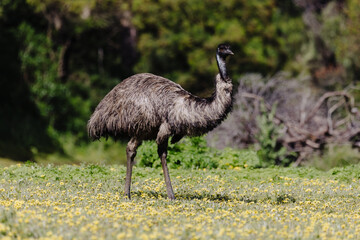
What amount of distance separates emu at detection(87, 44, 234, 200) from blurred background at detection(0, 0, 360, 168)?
680cm

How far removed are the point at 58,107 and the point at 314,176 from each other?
1585 centimetres

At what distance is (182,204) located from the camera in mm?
9211

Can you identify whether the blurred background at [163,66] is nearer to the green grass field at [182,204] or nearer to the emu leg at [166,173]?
the green grass field at [182,204]

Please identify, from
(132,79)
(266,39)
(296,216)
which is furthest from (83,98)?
(296,216)

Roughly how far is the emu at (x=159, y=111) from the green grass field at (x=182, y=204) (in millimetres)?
1015

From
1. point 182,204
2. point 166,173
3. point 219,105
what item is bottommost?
point 182,204

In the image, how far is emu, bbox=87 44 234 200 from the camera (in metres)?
9.70

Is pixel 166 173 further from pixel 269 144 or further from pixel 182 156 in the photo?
pixel 269 144

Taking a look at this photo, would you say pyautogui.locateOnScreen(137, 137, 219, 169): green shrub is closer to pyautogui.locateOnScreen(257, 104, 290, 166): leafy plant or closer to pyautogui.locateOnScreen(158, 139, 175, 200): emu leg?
pyautogui.locateOnScreen(257, 104, 290, 166): leafy plant

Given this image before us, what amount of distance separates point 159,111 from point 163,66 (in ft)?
73.0

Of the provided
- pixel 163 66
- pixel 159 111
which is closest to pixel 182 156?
pixel 159 111

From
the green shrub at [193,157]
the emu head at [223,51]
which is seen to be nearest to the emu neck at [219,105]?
the emu head at [223,51]

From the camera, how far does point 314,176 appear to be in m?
13.7

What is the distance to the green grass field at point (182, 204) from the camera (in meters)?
6.99
